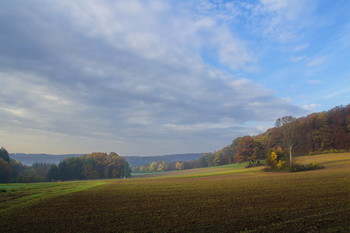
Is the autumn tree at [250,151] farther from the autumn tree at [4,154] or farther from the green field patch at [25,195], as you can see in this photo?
the autumn tree at [4,154]

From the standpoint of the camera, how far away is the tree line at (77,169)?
88375 mm

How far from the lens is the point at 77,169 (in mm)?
100875

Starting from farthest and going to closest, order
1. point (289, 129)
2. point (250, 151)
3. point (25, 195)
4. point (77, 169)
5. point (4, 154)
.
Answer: point (77, 169), point (4, 154), point (250, 151), point (289, 129), point (25, 195)

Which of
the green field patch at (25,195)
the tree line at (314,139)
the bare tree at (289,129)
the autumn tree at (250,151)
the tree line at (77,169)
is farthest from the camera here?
the tree line at (77,169)

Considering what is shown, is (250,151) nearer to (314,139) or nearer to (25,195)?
(314,139)

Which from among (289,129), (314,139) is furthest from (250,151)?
(289,129)

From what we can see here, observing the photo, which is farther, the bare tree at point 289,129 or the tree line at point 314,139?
the tree line at point 314,139

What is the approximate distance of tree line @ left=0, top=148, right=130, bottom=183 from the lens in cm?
8838

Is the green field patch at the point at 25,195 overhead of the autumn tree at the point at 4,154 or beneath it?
beneath

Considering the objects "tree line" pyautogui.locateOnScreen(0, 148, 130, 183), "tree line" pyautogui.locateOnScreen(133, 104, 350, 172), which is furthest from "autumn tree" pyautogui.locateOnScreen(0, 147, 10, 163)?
"tree line" pyautogui.locateOnScreen(133, 104, 350, 172)

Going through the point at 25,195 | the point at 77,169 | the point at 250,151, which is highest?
the point at 250,151

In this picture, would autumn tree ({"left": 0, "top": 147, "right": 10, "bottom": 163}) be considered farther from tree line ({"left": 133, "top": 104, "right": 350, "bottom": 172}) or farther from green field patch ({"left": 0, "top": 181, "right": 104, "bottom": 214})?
tree line ({"left": 133, "top": 104, "right": 350, "bottom": 172})

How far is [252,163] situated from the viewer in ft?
278

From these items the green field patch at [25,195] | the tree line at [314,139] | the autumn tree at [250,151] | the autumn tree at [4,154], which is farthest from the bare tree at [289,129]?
the autumn tree at [4,154]
